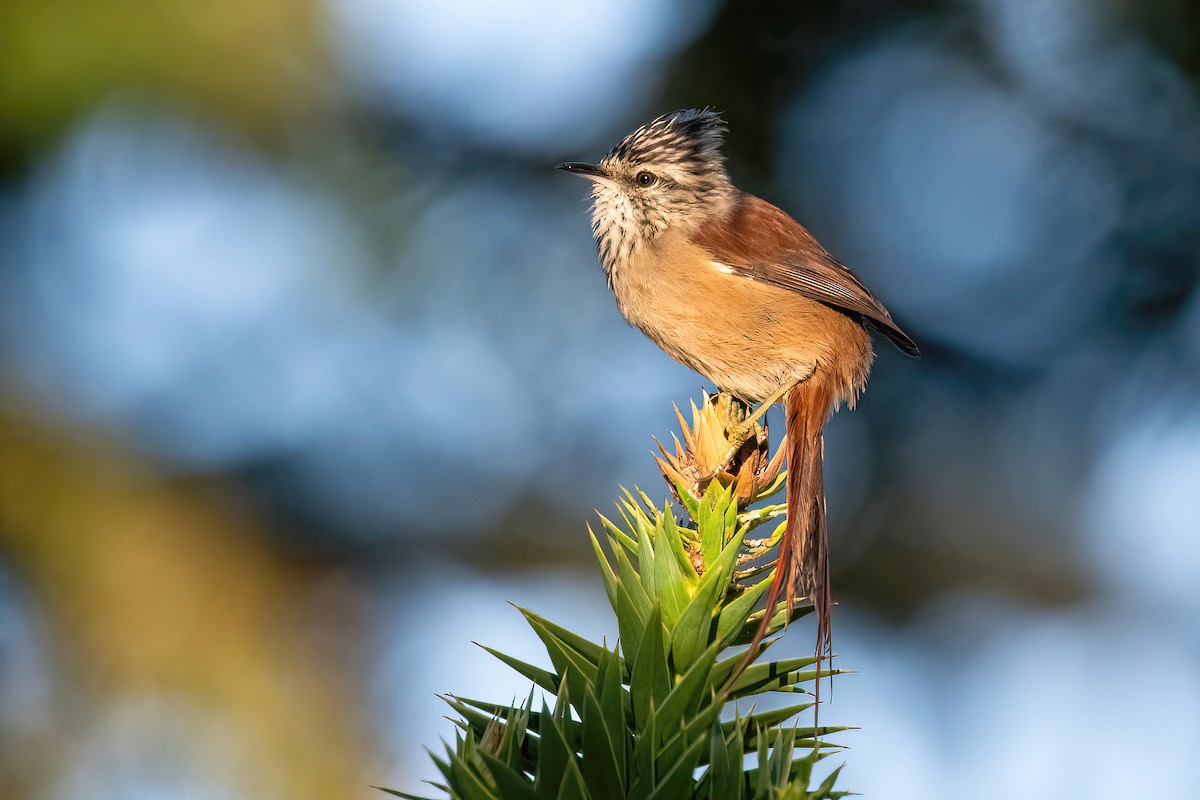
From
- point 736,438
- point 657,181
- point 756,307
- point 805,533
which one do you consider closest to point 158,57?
point 657,181

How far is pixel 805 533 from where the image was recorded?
2094mm

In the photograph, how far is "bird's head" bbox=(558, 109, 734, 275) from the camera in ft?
11.2

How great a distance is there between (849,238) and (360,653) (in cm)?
222

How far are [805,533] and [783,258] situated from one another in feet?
4.06

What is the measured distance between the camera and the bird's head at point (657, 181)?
341 cm

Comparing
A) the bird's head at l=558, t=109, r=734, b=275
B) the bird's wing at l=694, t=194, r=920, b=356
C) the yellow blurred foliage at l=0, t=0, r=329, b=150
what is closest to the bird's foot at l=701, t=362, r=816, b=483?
the bird's wing at l=694, t=194, r=920, b=356

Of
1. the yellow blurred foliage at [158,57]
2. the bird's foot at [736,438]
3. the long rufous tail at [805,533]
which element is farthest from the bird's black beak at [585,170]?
the bird's foot at [736,438]

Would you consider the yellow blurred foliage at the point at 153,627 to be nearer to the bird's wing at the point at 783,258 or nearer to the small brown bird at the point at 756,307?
the small brown bird at the point at 756,307

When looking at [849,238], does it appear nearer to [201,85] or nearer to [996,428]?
[996,428]

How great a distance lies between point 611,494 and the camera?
3775mm

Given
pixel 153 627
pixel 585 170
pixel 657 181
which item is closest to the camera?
pixel 153 627

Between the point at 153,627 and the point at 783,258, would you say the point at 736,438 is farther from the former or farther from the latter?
the point at 153,627

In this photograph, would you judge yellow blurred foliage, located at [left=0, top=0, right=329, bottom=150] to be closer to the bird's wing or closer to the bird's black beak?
the bird's black beak

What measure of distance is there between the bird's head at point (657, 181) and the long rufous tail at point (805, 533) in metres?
0.88
